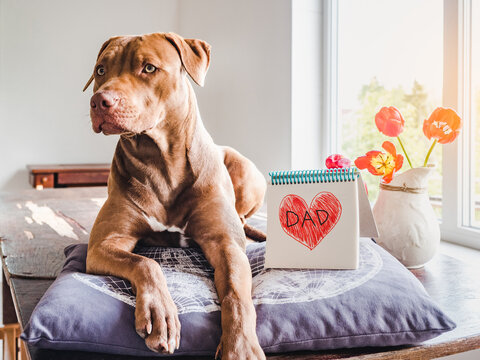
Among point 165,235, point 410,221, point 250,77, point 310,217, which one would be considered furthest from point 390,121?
point 250,77

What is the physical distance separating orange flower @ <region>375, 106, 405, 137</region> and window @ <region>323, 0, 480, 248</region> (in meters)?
0.59

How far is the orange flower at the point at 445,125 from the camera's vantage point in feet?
3.84

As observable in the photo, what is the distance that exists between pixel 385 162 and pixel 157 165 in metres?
0.56

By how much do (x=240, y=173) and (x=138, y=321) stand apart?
2.56 ft

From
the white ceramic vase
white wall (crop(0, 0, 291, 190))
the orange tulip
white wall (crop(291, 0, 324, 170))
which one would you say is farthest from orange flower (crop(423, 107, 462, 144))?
white wall (crop(0, 0, 291, 190))

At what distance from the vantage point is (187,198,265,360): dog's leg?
0.71 m

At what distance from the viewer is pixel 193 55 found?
1106 millimetres

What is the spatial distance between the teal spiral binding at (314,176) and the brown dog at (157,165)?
168mm

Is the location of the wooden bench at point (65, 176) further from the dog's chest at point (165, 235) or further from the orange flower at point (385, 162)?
the orange flower at point (385, 162)

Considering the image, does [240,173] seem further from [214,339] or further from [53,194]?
[53,194]

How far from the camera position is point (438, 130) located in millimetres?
1178

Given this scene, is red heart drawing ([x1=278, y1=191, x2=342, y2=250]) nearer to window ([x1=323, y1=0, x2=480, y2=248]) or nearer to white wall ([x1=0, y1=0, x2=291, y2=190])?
window ([x1=323, y1=0, x2=480, y2=248])

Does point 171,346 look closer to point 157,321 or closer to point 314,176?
point 157,321

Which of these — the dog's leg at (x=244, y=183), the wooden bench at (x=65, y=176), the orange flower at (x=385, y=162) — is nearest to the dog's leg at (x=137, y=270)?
the dog's leg at (x=244, y=183)
